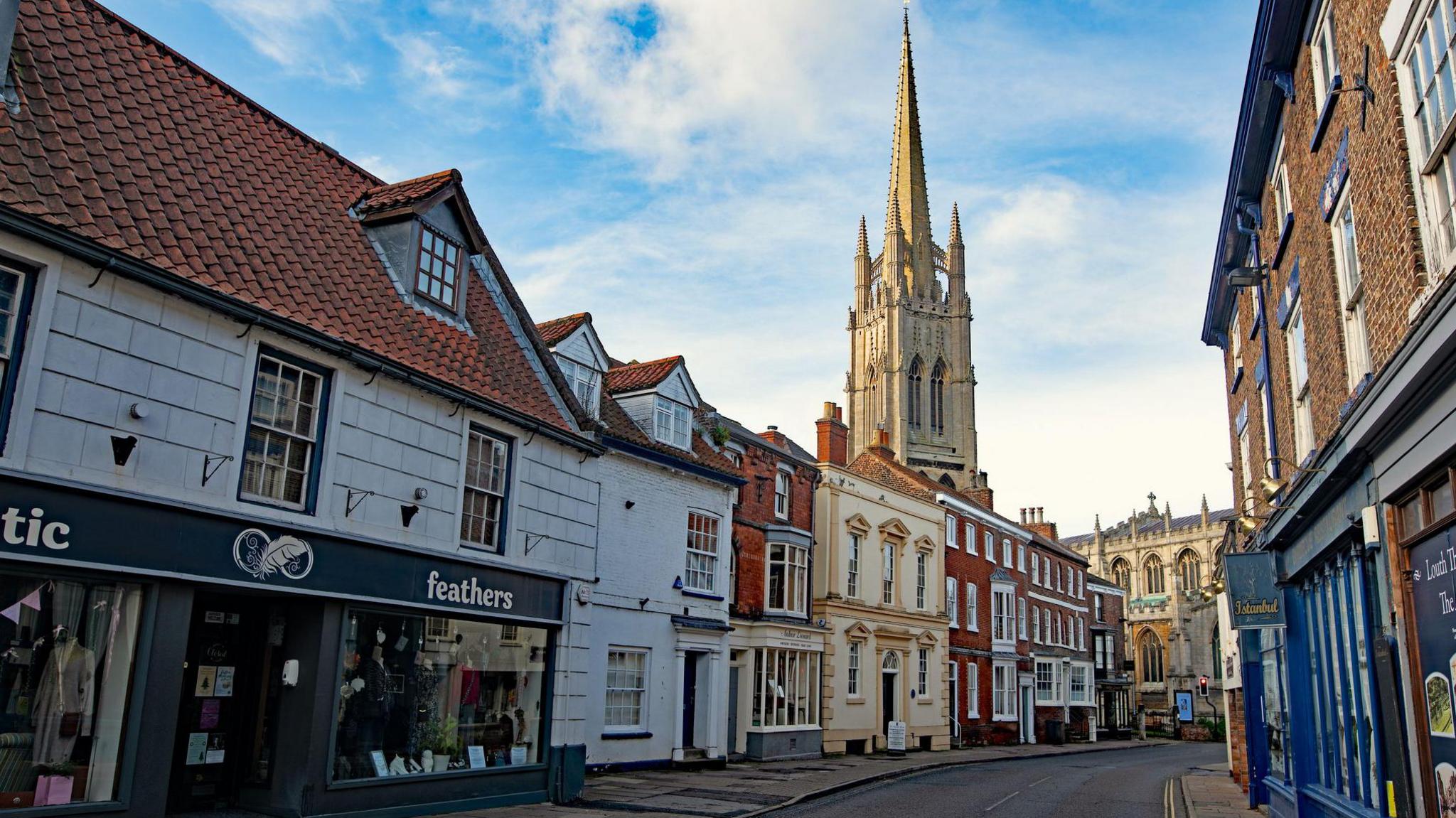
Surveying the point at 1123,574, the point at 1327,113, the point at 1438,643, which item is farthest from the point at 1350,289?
the point at 1123,574

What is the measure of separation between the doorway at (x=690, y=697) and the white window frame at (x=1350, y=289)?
50.8 feet

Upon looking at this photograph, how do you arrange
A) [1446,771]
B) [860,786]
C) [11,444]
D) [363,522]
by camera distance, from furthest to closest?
[860,786] → [363,522] → [11,444] → [1446,771]

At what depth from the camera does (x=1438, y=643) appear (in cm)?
766

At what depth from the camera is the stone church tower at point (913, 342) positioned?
10219 centimetres

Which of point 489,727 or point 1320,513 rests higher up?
point 1320,513

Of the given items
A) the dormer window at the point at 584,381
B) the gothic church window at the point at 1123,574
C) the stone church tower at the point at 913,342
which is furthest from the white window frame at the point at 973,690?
the gothic church window at the point at 1123,574

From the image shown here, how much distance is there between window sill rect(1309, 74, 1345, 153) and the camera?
33.1 feet

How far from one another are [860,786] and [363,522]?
1306 centimetres

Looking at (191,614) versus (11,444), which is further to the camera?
(191,614)

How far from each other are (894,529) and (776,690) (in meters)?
8.47

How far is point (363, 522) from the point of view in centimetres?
1288

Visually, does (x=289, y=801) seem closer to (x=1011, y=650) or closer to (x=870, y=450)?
(x=870, y=450)

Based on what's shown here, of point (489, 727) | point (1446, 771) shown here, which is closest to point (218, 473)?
point (489, 727)

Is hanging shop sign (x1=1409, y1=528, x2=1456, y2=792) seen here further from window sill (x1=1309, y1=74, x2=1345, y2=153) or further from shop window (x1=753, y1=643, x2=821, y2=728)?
shop window (x1=753, y1=643, x2=821, y2=728)
